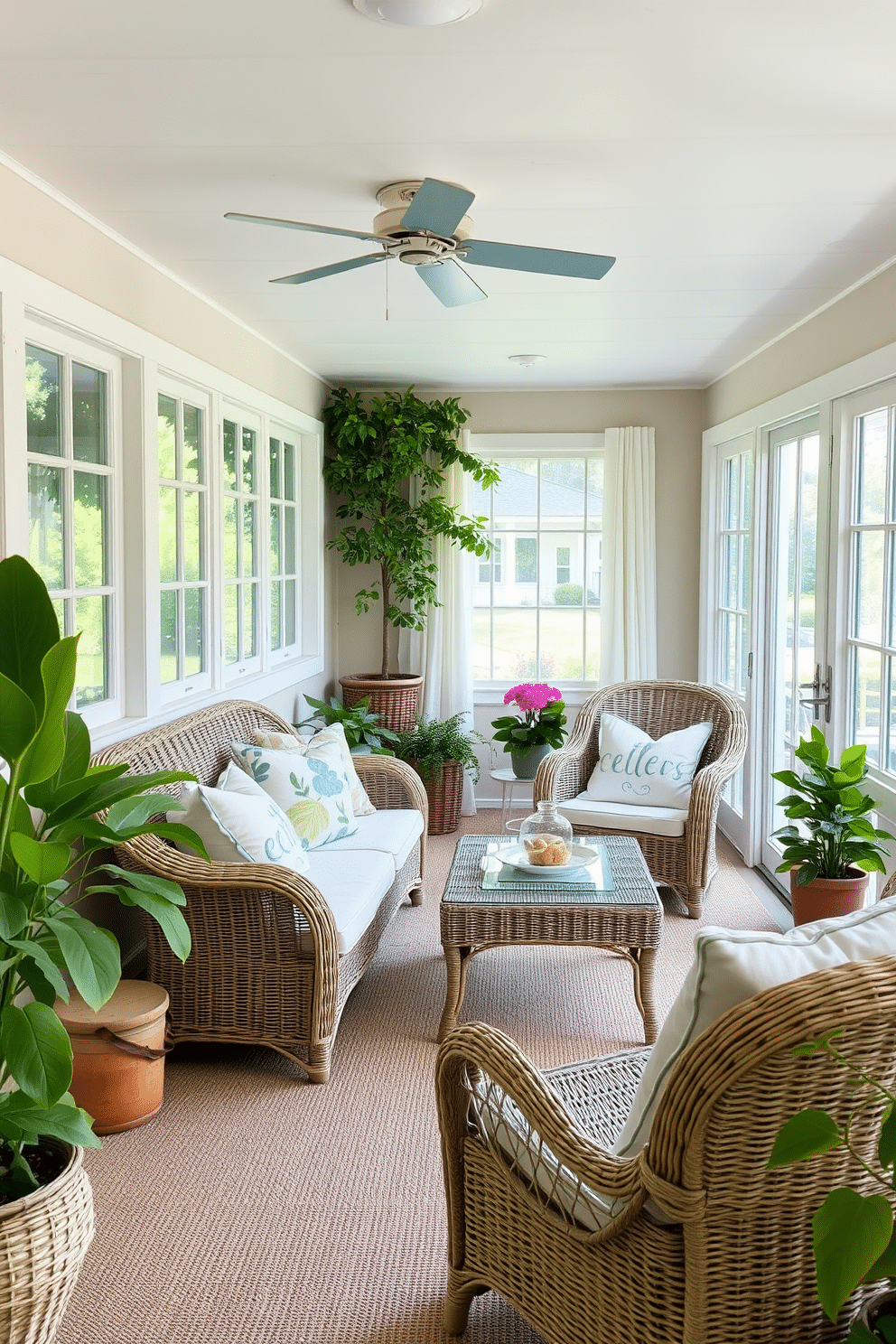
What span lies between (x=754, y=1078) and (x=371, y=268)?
9.72 feet

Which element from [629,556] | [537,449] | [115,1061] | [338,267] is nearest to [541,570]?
[629,556]

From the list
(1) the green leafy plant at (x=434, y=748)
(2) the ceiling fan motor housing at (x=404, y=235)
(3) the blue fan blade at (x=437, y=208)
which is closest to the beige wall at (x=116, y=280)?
(2) the ceiling fan motor housing at (x=404, y=235)

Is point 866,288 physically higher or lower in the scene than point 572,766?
higher

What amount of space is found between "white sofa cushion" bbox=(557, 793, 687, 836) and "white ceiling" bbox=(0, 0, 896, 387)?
1965 millimetres

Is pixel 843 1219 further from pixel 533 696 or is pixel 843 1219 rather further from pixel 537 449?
pixel 537 449

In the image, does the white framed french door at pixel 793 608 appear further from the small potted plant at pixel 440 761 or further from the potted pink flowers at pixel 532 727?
the small potted plant at pixel 440 761

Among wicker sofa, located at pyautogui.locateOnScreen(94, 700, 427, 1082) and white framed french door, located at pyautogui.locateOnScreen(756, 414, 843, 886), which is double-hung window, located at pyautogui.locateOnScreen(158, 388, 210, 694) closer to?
wicker sofa, located at pyautogui.locateOnScreen(94, 700, 427, 1082)

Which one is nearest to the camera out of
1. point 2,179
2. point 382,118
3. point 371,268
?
point 382,118

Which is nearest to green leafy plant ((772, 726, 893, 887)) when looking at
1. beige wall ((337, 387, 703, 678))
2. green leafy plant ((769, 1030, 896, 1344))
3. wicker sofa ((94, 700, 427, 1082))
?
wicker sofa ((94, 700, 427, 1082))

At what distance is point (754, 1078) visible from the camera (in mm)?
1329

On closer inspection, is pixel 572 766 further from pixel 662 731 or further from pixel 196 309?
pixel 196 309

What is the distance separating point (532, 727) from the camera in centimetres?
552

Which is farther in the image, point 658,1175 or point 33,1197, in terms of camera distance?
point 33,1197

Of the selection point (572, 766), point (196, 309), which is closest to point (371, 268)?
point (196, 309)
